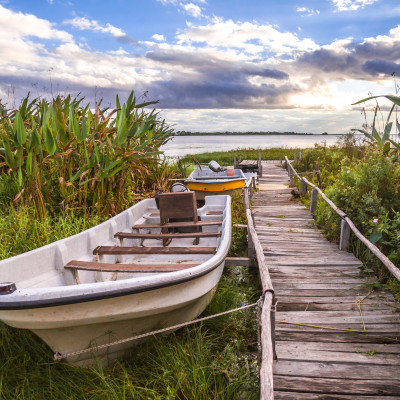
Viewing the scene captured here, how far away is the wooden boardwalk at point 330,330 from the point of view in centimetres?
295

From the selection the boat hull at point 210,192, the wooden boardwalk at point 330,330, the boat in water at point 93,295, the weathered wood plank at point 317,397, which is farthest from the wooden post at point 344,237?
the boat hull at point 210,192

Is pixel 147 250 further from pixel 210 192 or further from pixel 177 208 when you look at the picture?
pixel 210 192

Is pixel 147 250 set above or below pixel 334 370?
above

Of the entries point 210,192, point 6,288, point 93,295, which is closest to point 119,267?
point 93,295

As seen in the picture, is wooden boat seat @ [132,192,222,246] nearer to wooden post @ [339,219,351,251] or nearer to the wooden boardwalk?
the wooden boardwalk

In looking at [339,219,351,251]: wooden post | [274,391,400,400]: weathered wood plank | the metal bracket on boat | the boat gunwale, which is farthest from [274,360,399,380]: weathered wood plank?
[339,219,351,251]: wooden post

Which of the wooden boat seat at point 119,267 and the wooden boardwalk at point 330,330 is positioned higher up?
the wooden boat seat at point 119,267

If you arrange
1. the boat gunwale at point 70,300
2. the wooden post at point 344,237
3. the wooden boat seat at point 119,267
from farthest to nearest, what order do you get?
the wooden post at point 344,237
the wooden boat seat at point 119,267
the boat gunwale at point 70,300

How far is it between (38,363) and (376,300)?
158 inches

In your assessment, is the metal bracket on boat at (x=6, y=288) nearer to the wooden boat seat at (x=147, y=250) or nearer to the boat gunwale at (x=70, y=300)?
the boat gunwale at (x=70, y=300)

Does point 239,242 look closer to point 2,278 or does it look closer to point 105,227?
point 105,227

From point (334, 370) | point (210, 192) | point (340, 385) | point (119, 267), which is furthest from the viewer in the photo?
point (210, 192)

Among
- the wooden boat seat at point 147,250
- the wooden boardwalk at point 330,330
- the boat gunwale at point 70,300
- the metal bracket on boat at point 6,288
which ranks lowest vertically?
the wooden boardwalk at point 330,330

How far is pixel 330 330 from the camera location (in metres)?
3.73
